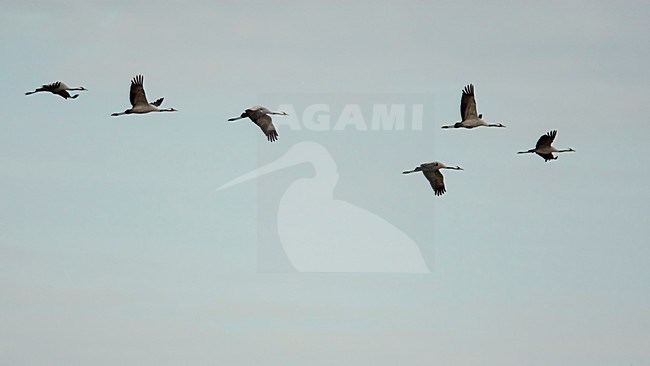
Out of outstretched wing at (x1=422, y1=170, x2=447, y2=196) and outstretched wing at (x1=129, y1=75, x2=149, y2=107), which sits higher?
outstretched wing at (x1=129, y1=75, x2=149, y2=107)

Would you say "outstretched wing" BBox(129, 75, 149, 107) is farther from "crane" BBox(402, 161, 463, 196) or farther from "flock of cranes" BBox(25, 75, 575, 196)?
"crane" BBox(402, 161, 463, 196)

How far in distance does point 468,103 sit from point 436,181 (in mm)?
4710

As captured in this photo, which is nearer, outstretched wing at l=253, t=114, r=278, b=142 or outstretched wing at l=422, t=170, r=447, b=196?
outstretched wing at l=253, t=114, r=278, b=142

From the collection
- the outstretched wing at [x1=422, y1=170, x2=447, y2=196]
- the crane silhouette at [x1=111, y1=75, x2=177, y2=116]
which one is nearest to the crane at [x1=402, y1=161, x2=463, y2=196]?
the outstretched wing at [x1=422, y1=170, x2=447, y2=196]

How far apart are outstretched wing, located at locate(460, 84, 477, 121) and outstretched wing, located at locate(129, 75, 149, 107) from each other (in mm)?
13707

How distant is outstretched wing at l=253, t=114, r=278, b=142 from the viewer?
2692 inches

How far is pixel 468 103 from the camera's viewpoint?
68438 millimetres

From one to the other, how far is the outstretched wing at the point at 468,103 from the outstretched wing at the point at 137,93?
45.0 ft

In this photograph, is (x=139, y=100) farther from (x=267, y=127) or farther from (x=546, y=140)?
(x=546, y=140)

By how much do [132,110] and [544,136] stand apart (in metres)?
18.1

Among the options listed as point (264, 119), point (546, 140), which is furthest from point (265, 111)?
point (546, 140)

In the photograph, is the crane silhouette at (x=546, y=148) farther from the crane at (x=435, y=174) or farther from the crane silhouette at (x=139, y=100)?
the crane silhouette at (x=139, y=100)

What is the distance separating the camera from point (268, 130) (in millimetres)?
68375

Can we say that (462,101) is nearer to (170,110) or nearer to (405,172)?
(405,172)
